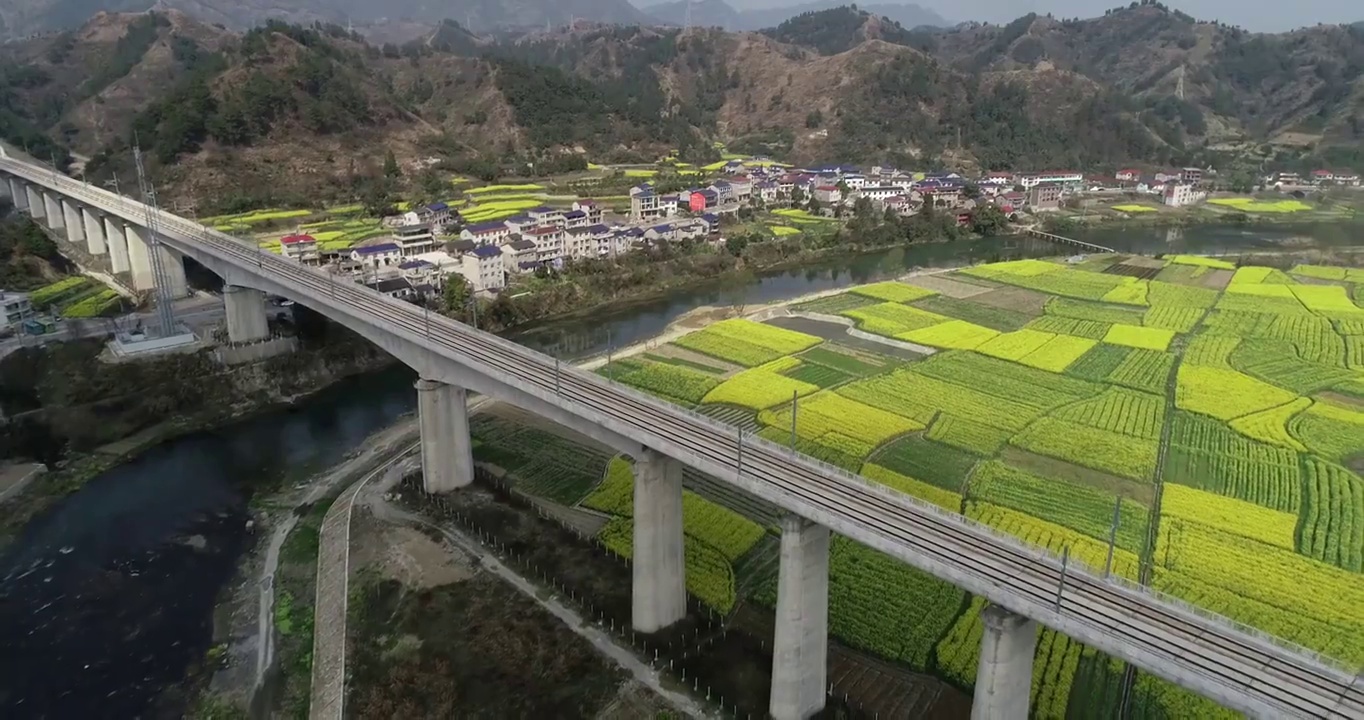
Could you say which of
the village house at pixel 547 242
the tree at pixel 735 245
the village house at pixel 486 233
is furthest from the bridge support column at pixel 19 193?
the tree at pixel 735 245

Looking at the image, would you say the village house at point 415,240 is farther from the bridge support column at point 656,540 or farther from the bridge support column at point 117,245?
the bridge support column at point 656,540

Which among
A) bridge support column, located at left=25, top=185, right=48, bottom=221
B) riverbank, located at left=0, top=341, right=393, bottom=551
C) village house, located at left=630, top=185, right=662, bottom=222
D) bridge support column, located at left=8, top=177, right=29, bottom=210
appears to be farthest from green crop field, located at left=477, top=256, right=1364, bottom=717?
bridge support column, located at left=8, top=177, right=29, bottom=210

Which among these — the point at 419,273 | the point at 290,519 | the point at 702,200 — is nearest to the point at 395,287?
the point at 419,273

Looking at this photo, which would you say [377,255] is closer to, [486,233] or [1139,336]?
[486,233]

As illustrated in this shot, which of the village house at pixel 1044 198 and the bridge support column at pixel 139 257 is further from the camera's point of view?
the village house at pixel 1044 198

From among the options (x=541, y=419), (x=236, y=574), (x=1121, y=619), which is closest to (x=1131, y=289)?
(x=541, y=419)

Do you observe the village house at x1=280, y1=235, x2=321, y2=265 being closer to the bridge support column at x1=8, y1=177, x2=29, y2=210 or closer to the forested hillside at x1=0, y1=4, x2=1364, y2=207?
the forested hillside at x1=0, y1=4, x2=1364, y2=207

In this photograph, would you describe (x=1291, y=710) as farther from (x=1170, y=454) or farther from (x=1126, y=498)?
(x=1170, y=454)
